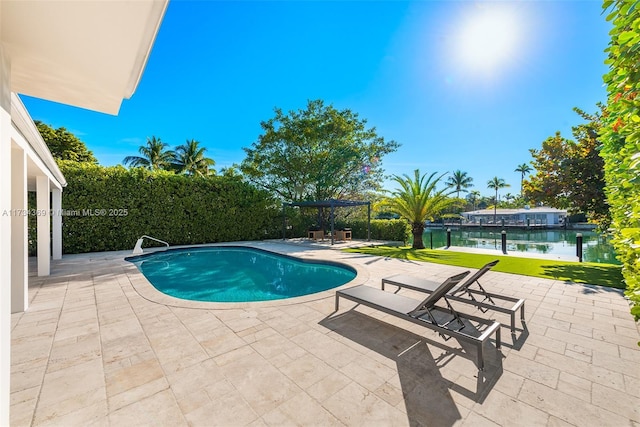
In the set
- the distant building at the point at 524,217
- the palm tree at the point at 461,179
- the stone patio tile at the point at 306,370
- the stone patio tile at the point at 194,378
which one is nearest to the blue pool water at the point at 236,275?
the stone patio tile at the point at 194,378

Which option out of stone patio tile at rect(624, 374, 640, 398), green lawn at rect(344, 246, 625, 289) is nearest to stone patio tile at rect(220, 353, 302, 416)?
stone patio tile at rect(624, 374, 640, 398)

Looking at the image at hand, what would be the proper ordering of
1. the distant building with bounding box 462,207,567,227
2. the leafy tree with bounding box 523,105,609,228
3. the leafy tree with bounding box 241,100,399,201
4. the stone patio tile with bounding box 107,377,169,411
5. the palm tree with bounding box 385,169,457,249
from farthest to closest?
the distant building with bounding box 462,207,567,227 → the leafy tree with bounding box 241,100,399,201 → the palm tree with bounding box 385,169,457,249 → the leafy tree with bounding box 523,105,609,228 → the stone patio tile with bounding box 107,377,169,411

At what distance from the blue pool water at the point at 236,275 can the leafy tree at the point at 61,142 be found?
20838mm

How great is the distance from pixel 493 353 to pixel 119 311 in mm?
6358

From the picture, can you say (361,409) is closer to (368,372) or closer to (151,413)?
(368,372)

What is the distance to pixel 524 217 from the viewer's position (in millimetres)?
49688

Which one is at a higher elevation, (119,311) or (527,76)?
(527,76)

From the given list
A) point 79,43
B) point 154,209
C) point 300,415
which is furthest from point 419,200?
point 154,209

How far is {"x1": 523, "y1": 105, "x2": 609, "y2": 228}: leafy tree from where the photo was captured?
10352mm

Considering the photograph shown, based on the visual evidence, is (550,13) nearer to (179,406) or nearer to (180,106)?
(179,406)

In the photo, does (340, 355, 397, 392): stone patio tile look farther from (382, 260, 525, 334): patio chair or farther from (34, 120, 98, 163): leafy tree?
(34, 120, 98, 163): leafy tree

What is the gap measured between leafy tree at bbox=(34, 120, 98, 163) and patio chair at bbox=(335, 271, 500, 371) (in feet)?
103

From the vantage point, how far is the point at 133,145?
100ft

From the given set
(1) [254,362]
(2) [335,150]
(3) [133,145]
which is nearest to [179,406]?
(1) [254,362]
